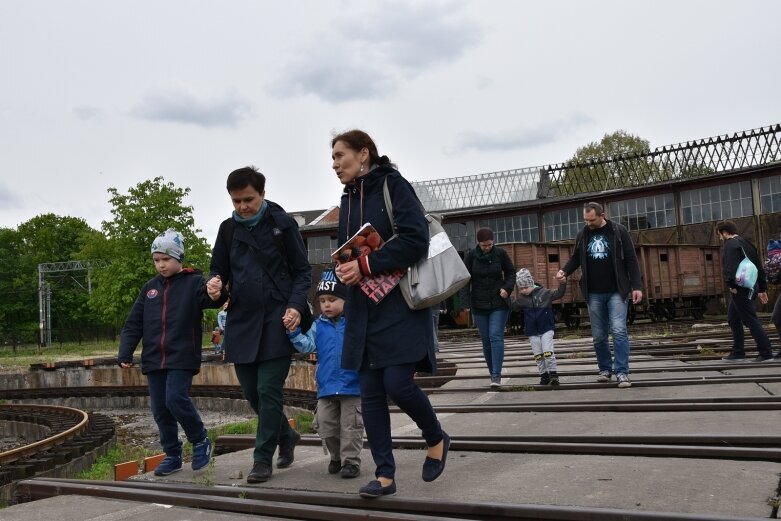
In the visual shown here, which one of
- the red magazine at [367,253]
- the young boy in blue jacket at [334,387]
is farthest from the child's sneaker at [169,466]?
the red magazine at [367,253]

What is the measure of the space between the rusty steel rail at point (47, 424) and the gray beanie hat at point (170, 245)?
403 centimetres

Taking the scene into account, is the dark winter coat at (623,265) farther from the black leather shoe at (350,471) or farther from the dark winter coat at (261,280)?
the black leather shoe at (350,471)

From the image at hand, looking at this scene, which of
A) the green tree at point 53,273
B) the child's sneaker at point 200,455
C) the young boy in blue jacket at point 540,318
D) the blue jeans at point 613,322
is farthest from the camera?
the green tree at point 53,273

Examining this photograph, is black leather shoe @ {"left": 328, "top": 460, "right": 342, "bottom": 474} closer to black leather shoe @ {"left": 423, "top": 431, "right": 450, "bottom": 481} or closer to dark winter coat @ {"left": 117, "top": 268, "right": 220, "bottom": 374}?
black leather shoe @ {"left": 423, "top": 431, "right": 450, "bottom": 481}

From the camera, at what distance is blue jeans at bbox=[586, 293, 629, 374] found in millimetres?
7992

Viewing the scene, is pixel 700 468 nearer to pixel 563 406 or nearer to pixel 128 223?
pixel 563 406

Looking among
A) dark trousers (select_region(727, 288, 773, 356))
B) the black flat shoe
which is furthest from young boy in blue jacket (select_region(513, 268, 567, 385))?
the black flat shoe

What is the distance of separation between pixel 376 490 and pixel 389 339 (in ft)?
2.46

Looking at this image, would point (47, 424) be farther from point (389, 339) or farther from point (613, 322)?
point (389, 339)

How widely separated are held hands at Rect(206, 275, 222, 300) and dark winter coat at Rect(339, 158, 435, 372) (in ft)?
3.81

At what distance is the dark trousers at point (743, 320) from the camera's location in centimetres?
958

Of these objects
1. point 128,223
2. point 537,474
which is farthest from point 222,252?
point 128,223

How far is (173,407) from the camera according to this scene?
17.2 ft

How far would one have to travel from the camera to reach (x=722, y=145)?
37.6m
